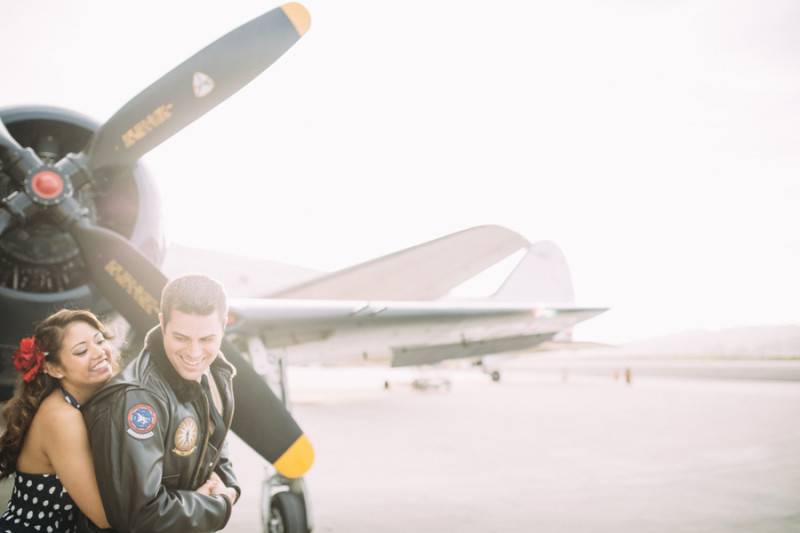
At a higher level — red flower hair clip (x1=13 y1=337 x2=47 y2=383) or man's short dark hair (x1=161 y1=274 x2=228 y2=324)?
man's short dark hair (x1=161 y1=274 x2=228 y2=324)

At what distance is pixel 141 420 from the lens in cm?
138

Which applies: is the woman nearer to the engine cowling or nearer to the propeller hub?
the propeller hub

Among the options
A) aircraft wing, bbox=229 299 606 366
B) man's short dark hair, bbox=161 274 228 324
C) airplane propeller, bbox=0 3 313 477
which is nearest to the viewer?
man's short dark hair, bbox=161 274 228 324

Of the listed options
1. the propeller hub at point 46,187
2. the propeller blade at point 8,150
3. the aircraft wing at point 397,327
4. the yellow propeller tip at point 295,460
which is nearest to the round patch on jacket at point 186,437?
the yellow propeller tip at point 295,460

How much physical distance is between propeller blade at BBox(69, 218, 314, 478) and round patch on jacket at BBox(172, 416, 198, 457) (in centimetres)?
169

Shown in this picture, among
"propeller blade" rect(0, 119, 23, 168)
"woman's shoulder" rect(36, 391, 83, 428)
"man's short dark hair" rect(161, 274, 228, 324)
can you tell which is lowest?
"woman's shoulder" rect(36, 391, 83, 428)

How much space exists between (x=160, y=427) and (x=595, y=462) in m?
7.05

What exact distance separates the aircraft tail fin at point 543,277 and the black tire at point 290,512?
24.2ft

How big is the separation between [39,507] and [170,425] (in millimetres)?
568

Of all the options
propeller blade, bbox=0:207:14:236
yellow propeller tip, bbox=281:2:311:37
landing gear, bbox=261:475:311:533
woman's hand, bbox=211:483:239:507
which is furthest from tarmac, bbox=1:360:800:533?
yellow propeller tip, bbox=281:2:311:37

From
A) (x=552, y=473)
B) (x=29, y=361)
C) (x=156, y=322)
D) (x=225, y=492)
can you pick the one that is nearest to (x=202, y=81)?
(x=156, y=322)

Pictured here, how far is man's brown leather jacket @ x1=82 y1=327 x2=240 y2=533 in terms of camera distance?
4.41ft

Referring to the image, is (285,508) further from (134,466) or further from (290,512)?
(134,466)

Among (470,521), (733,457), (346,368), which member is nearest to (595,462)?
(733,457)
